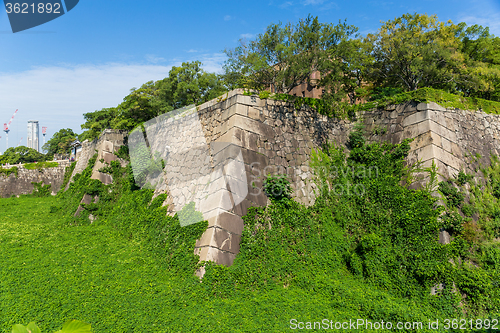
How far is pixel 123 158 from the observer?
13070 mm

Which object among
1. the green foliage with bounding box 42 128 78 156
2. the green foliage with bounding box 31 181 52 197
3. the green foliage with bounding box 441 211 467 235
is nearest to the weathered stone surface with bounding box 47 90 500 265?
the green foliage with bounding box 441 211 467 235

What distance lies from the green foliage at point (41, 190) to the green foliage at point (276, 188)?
18337 mm

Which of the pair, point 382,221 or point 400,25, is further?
point 400,25

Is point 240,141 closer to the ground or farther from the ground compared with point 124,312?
farther from the ground

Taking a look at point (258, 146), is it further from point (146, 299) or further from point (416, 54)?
point (416, 54)

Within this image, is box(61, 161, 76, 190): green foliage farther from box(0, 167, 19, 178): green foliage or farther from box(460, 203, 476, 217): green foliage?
box(460, 203, 476, 217): green foliage

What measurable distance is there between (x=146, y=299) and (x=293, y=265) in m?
3.21

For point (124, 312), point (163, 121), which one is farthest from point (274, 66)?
point (124, 312)

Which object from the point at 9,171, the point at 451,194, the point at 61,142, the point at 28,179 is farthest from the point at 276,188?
the point at 61,142

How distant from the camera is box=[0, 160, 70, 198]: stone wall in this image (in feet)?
63.4

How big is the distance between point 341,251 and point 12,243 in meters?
9.01

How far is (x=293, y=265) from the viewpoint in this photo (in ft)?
22.1

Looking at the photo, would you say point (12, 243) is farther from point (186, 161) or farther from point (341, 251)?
point (341, 251)

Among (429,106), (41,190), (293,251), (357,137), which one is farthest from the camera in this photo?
(41,190)
